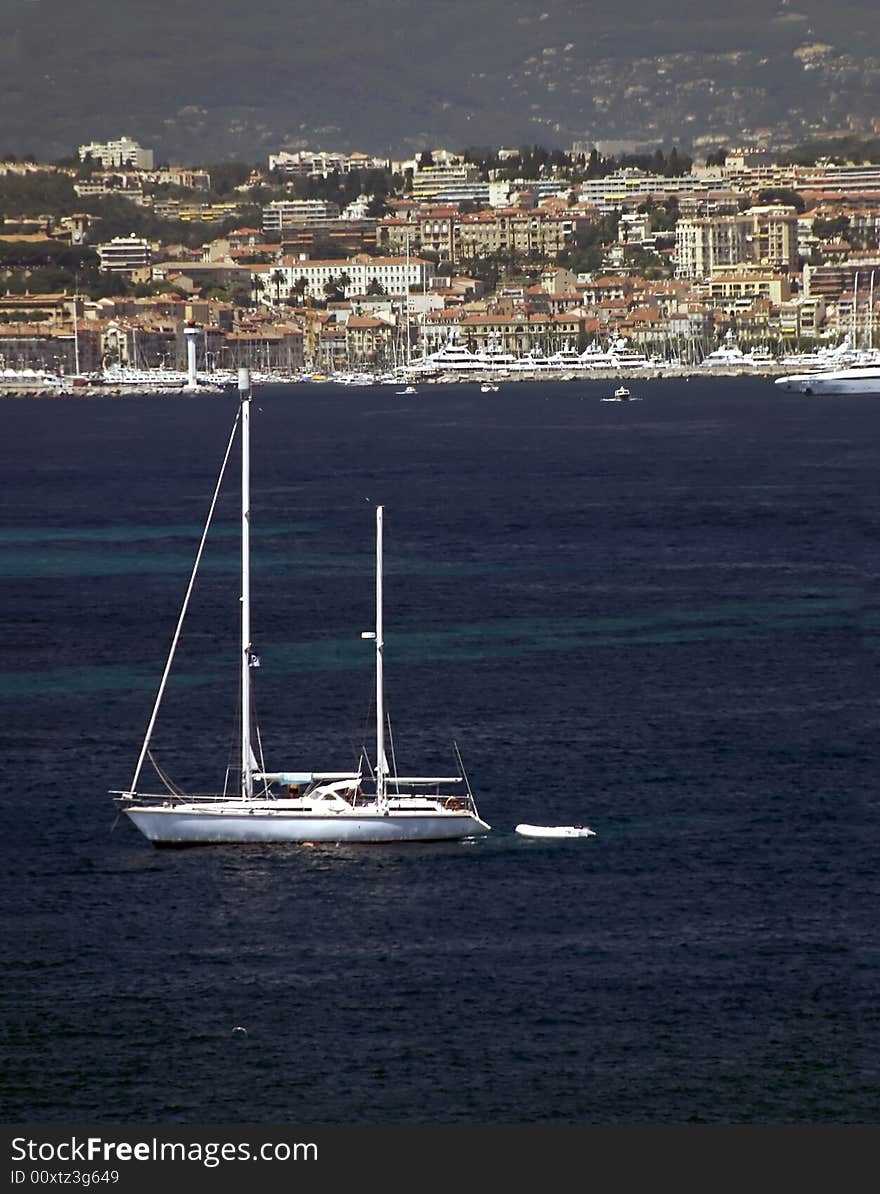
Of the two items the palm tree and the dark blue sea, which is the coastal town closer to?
the palm tree

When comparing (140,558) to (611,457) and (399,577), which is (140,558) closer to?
(399,577)

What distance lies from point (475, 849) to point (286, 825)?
164 cm

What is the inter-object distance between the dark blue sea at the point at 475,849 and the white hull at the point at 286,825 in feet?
0.60

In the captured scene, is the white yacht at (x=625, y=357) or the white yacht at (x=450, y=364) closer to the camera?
the white yacht at (x=625, y=357)

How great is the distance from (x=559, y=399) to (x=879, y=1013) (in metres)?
104

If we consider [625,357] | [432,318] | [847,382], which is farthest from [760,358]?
[847,382]

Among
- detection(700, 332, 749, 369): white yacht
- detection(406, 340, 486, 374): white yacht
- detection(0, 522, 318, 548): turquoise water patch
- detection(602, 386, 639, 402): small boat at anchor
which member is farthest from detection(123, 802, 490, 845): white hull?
detection(700, 332, 749, 369): white yacht

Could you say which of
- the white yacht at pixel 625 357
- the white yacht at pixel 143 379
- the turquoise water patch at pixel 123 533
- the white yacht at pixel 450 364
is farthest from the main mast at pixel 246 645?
the white yacht at pixel 450 364

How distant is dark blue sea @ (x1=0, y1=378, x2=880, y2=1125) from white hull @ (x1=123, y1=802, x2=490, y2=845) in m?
0.18

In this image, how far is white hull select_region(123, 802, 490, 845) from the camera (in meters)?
21.7

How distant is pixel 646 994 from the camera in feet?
60.0

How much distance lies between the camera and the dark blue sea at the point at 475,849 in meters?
17.1

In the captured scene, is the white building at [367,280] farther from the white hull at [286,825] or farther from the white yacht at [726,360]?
the white hull at [286,825]

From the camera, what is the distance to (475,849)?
2177cm
